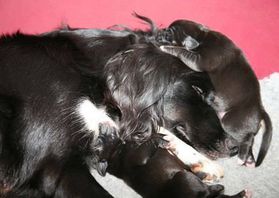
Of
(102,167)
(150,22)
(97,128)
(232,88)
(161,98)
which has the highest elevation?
(150,22)

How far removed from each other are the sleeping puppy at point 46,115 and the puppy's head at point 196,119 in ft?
0.79

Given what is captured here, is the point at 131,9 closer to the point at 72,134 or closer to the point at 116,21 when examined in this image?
the point at 116,21

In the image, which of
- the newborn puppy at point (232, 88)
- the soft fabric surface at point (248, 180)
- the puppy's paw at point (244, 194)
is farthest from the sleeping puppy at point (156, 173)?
the newborn puppy at point (232, 88)

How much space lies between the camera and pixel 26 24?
185 centimetres

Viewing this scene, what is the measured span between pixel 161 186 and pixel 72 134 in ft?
1.20

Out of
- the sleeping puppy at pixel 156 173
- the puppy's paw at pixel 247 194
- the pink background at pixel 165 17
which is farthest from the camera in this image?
the pink background at pixel 165 17

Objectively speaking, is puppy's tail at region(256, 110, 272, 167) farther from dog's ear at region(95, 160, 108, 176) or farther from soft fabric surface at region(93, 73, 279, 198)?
dog's ear at region(95, 160, 108, 176)

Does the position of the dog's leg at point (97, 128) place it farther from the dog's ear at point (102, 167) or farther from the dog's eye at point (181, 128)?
the dog's eye at point (181, 128)

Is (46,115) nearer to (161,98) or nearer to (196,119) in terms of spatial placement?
(161,98)

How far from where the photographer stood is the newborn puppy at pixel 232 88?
57.8 inches

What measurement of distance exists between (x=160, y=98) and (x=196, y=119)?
16cm

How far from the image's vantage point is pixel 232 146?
5.08ft

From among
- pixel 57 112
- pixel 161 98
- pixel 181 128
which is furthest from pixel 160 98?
pixel 57 112

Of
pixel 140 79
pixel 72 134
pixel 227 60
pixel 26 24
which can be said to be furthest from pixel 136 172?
pixel 26 24
